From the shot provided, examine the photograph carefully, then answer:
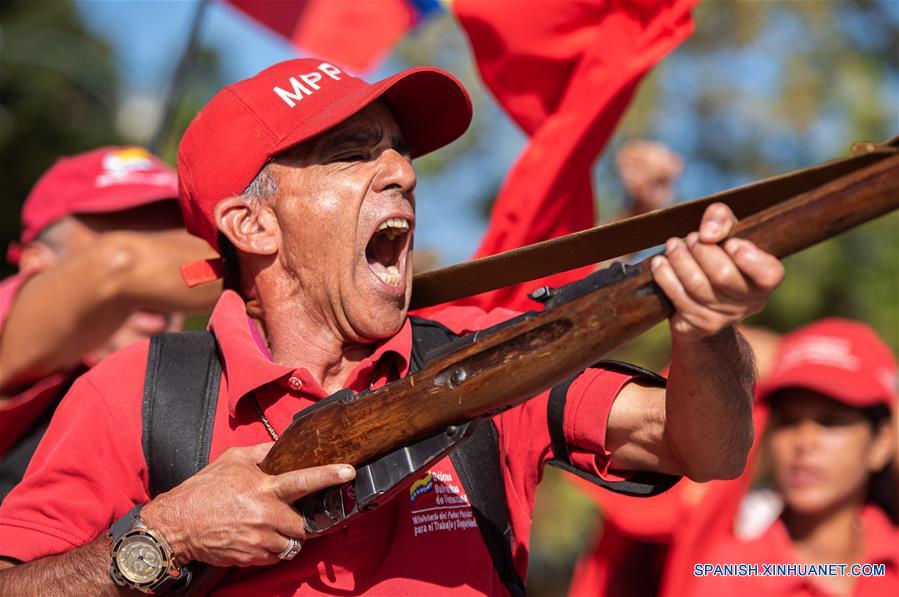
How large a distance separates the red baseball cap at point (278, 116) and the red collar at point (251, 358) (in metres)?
0.33

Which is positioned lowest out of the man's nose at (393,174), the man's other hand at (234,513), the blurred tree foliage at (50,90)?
the blurred tree foliage at (50,90)

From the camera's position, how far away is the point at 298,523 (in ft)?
8.59

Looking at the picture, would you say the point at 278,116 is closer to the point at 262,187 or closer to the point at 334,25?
the point at 262,187

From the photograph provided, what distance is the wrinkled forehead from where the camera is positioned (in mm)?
3131

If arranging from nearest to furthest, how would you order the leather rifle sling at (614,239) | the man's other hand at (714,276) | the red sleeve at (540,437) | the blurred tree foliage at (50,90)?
the man's other hand at (714,276), the leather rifle sling at (614,239), the red sleeve at (540,437), the blurred tree foliage at (50,90)

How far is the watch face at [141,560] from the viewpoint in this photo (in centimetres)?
265

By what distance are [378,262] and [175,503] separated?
3.07ft

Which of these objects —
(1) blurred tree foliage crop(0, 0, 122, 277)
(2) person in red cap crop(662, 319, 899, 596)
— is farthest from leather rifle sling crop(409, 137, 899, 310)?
(1) blurred tree foliage crop(0, 0, 122, 277)

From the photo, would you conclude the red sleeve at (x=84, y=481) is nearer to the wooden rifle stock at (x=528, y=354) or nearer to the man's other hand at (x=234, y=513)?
the man's other hand at (x=234, y=513)

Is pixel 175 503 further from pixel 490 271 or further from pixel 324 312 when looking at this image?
pixel 490 271

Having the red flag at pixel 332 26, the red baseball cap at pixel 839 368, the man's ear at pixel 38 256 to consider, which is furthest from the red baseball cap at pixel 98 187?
the red baseball cap at pixel 839 368

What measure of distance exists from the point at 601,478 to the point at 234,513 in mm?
874

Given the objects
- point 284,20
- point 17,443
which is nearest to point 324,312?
point 17,443

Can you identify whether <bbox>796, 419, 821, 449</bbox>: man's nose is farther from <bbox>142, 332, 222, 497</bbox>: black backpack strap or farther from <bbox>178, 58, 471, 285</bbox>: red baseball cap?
<bbox>142, 332, 222, 497</bbox>: black backpack strap
